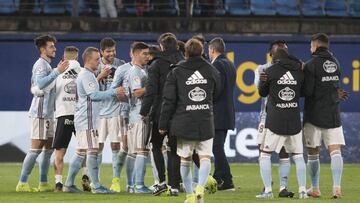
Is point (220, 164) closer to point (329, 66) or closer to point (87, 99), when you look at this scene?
point (87, 99)

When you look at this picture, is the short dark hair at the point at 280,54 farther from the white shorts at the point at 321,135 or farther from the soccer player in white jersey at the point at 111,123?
the soccer player in white jersey at the point at 111,123

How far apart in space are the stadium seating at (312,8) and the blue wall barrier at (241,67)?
1880mm

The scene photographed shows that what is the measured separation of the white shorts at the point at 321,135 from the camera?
15.4 metres

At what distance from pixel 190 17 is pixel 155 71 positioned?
1116 centimetres

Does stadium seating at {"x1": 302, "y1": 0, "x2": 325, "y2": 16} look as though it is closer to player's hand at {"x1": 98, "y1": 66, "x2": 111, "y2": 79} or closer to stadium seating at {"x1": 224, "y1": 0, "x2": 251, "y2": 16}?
stadium seating at {"x1": 224, "y1": 0, "x2": 251, "y2": 16}

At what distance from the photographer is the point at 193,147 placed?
14.0m

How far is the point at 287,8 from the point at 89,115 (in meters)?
12.4

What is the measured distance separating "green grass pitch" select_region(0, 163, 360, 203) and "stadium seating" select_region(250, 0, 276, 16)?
4523 mm

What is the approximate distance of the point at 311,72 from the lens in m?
15.4

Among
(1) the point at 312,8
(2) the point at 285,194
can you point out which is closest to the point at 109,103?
(2) the point at 285,194

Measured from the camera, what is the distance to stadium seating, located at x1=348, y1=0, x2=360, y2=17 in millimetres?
27531

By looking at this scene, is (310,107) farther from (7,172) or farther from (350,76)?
(350,76)

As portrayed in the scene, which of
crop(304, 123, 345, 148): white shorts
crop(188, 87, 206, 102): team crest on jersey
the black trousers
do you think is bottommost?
the black trousers

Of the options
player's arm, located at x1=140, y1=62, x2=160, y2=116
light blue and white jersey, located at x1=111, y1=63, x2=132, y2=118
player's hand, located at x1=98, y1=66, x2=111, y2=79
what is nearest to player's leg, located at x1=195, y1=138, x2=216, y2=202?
player's arm, located at x1=140, y1=62, x2=160, y2=116
